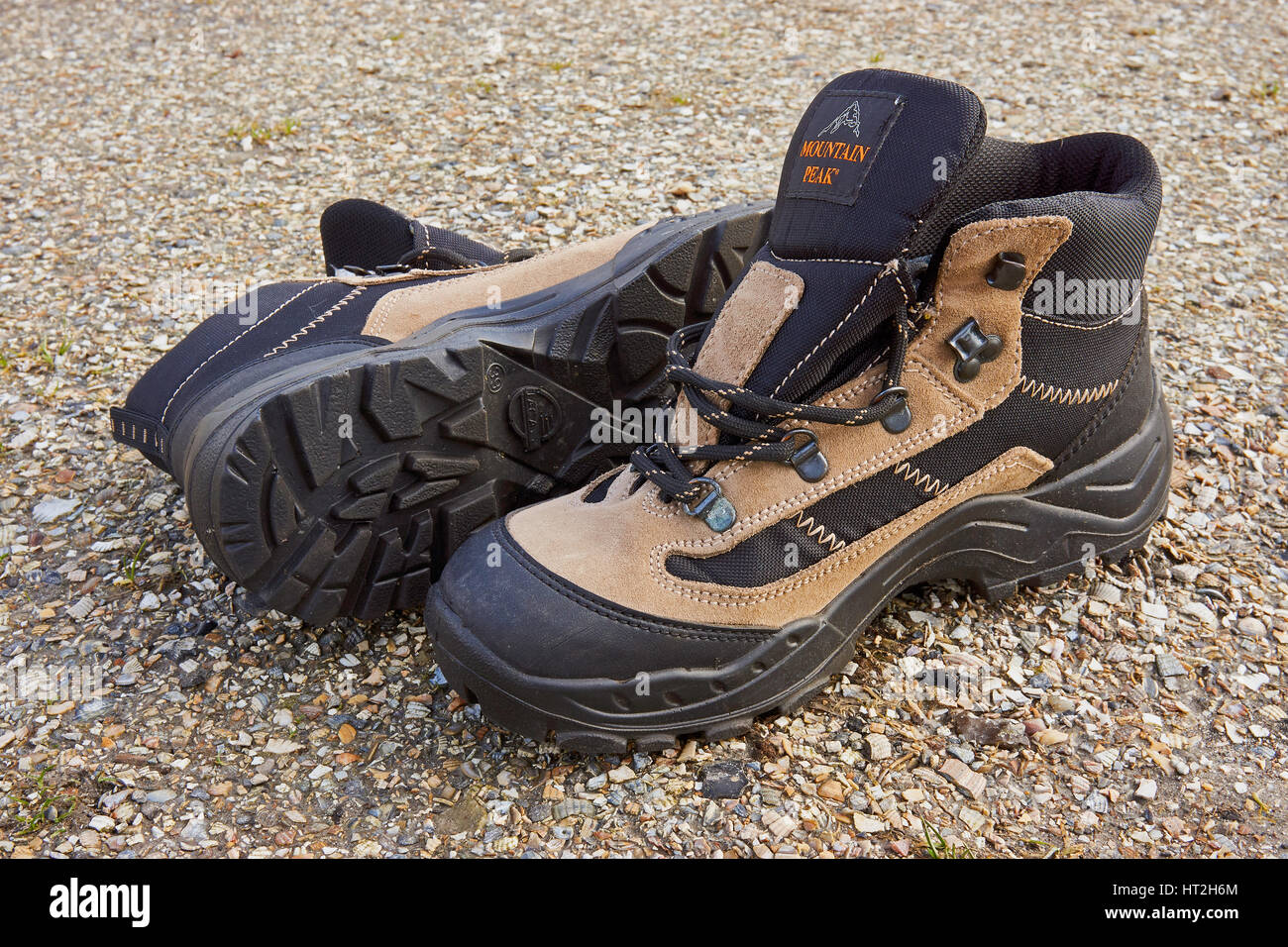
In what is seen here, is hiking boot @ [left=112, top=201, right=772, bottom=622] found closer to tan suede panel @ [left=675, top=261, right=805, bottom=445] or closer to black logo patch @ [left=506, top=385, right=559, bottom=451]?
black logo patch @ [left=506, top=385, right=559, bottom=451]

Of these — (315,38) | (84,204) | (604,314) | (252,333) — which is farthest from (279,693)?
(315,38)

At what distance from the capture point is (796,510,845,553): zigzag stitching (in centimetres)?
227

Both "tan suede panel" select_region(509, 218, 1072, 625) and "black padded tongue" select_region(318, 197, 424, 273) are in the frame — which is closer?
"tan suede panel" select_region(509, 218, 1072, 625)

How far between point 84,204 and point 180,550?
9.04 ft

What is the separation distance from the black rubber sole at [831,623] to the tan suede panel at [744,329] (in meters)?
0.48

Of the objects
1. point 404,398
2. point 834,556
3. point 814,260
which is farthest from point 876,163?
point 404,398

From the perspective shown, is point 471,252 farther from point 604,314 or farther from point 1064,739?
point 1064,739

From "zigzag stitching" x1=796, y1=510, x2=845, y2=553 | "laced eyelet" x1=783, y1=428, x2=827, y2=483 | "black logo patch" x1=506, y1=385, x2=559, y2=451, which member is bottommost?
"black logo patch" x1=506, y1=385, x2=559, y2=451

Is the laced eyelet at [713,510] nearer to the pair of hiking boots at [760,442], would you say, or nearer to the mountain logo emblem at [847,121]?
the pair of hiking boots at [760,442]

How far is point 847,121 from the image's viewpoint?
2.21 metres

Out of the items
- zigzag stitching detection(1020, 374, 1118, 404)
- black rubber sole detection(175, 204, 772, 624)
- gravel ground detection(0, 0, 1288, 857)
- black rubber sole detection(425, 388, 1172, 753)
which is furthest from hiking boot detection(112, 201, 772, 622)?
zigzag stitching detection(1020, 374, 1118, 404)

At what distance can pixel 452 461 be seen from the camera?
2.66 metres

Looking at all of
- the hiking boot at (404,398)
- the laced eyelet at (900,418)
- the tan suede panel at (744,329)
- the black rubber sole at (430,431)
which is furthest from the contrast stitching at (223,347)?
the laced eyelet at (900,418)

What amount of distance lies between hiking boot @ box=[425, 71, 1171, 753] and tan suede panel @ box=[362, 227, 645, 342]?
2.07ft
